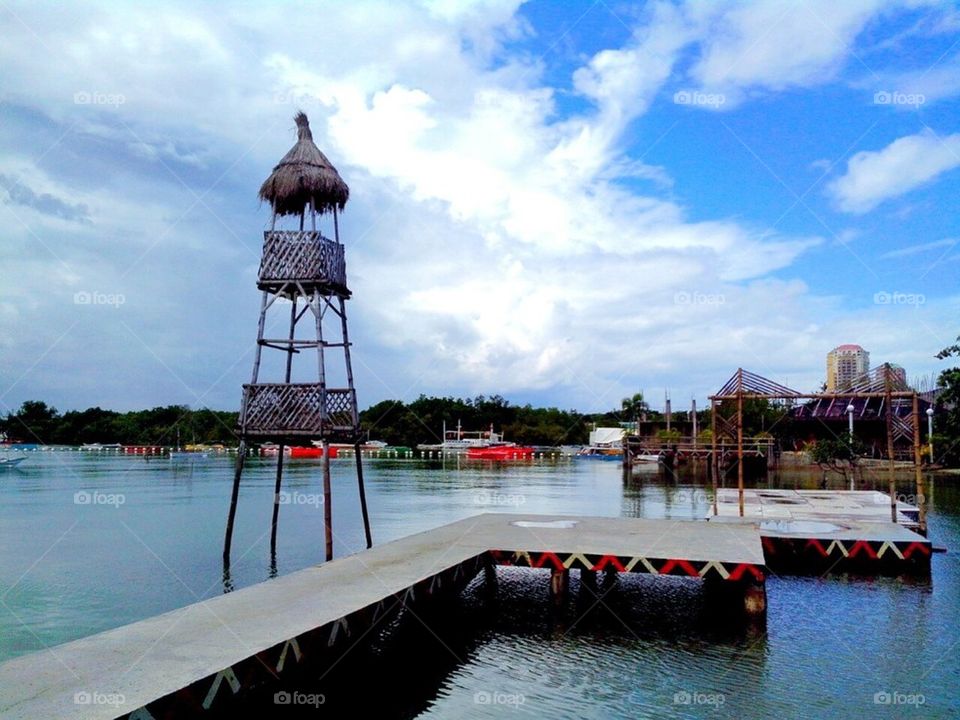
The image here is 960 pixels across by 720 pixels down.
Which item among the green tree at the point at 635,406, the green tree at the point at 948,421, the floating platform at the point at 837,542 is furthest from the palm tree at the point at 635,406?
the floating platform at the point at 837,542

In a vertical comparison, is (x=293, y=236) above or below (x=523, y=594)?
above

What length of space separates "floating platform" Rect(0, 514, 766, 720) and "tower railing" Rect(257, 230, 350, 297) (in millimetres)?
6945

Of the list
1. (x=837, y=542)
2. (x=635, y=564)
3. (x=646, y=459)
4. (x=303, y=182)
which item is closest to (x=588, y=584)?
(x=635, y=564)

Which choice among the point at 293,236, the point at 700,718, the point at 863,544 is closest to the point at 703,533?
the point at 863,544

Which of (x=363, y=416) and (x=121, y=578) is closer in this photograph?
(x=121, y=578)

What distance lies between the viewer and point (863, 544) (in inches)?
736

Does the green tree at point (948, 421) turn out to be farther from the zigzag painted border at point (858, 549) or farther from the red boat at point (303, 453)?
the red boat at point (303, 453)

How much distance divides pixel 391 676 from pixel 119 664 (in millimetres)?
4655

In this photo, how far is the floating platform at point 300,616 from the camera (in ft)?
24.7

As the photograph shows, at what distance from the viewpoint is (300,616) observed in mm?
10570

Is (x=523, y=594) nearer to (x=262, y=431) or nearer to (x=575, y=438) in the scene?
(x=262, y=431)

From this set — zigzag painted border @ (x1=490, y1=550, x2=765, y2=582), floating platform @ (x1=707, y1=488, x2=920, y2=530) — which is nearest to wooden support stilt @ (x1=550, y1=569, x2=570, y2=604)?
zigzag painted border @ (x1=490, y1=550, x2=765, y2=582)

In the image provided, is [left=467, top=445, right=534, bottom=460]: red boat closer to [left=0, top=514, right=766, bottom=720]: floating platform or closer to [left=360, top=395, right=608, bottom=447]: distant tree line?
[left=360, top=395, right=608, bottom=447]: distant tree line

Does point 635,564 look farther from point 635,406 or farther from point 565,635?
point 635,406
